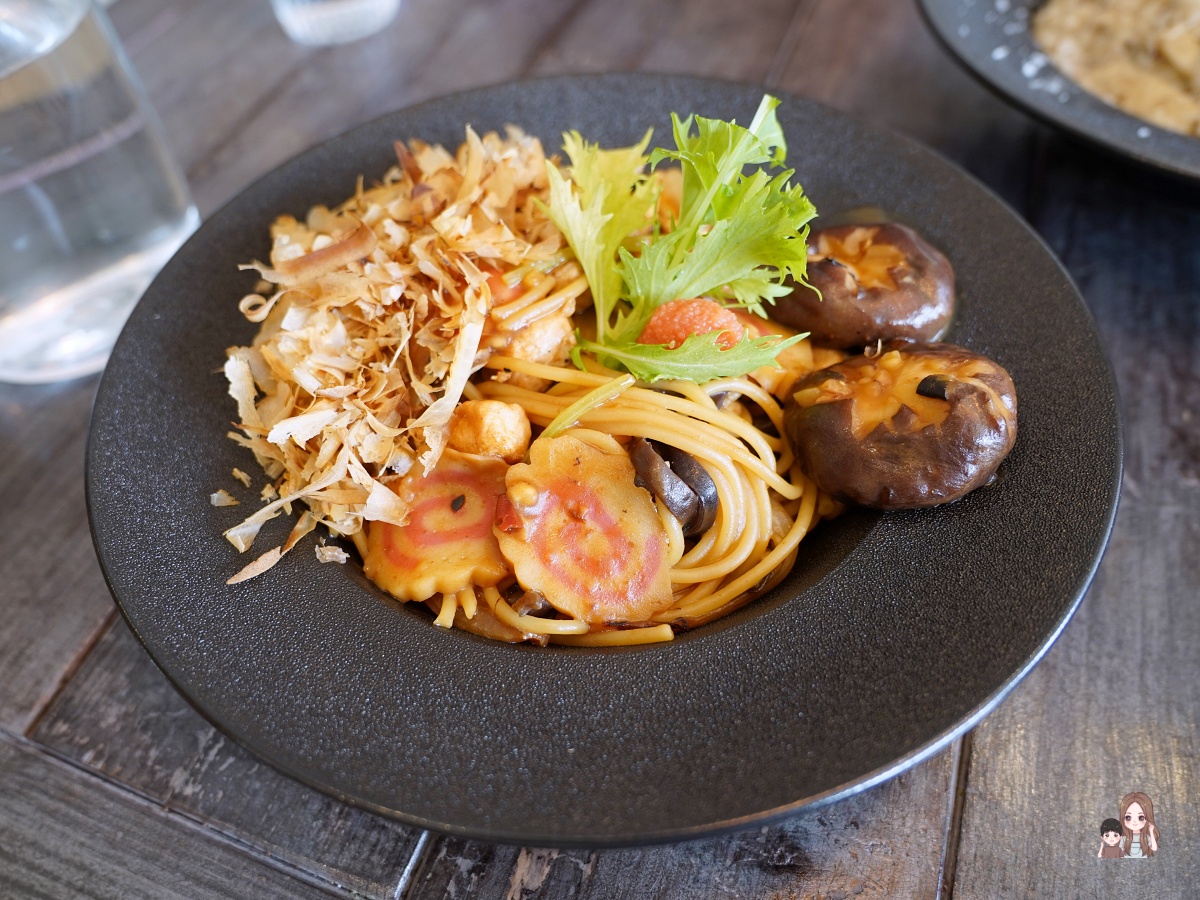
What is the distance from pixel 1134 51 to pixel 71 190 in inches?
136

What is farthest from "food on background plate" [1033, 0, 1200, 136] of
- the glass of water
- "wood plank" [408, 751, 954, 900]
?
the glass of water

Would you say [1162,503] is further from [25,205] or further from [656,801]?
[25,205]

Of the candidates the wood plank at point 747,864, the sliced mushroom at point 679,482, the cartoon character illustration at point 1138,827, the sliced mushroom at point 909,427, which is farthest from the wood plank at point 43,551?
the cartoon character illustration at point 1138,827

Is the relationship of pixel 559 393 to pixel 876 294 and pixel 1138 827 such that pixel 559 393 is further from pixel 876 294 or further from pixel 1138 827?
pixel 1138 827

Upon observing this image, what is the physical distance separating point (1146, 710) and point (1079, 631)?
214mm

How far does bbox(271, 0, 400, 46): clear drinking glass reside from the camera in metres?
3.74

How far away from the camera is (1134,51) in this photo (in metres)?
2.91

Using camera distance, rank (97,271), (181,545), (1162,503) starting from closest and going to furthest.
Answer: (181,545) < (1162,503) < (97,271)

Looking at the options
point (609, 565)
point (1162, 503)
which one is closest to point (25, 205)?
point (609, 565)

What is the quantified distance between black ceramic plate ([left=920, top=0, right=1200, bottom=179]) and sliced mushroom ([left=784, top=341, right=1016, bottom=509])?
1.00m

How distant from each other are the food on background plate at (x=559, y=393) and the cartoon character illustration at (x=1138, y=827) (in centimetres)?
80

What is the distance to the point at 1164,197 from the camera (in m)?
2.70

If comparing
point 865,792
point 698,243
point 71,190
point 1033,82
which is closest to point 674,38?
point 1033,82

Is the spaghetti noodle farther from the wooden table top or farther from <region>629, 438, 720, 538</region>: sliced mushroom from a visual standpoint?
the wooden table top
